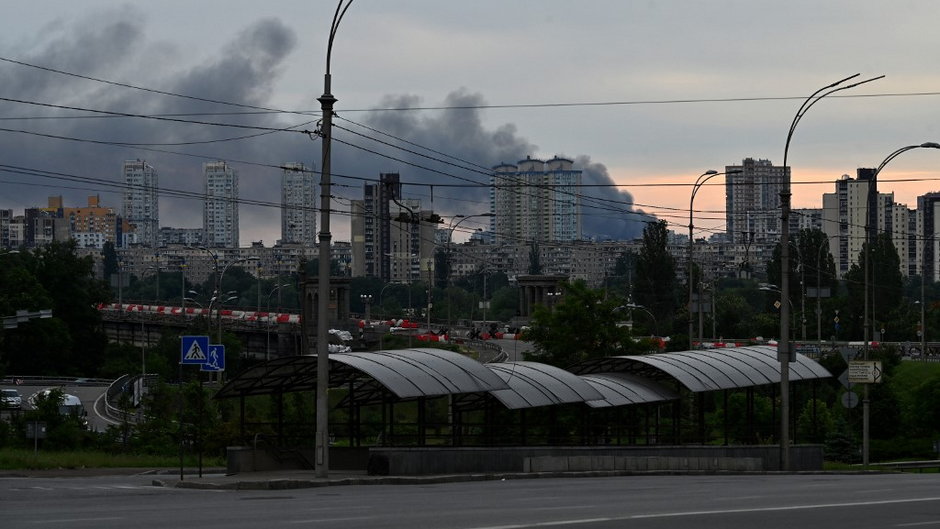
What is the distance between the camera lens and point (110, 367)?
130 meters

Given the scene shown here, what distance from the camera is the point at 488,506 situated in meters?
22.9

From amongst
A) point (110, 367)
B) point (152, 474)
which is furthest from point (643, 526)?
point (110, 367)

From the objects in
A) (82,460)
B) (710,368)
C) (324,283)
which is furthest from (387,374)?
(82,460)

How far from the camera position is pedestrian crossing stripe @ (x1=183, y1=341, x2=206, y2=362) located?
111 feet

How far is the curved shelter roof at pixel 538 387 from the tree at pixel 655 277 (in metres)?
89.0

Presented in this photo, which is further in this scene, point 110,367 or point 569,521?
point 110,367

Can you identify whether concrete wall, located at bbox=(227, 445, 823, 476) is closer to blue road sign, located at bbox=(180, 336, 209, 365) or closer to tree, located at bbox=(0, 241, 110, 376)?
blue road sign, located at bbox=(180, 336, 209, 365)

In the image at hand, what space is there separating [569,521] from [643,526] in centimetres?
105

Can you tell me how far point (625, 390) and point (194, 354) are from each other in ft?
56.5

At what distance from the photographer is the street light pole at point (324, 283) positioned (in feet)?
105

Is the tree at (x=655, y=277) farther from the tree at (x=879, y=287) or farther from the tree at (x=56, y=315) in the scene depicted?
the tree at (x=56, y=315)

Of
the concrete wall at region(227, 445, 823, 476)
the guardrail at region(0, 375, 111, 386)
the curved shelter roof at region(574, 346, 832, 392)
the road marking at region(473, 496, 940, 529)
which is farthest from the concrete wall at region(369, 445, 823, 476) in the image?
the guardrail at region(0, 375, 111, 386)

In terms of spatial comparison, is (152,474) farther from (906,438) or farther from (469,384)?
(906,438)

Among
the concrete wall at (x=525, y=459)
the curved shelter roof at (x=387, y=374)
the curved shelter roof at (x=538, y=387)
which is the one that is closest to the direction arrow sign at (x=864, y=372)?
the concrete wall at (x=525, y=459)
